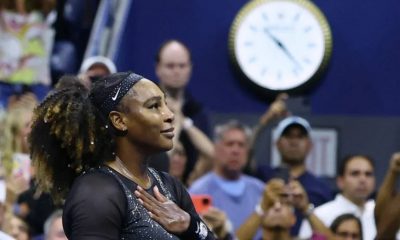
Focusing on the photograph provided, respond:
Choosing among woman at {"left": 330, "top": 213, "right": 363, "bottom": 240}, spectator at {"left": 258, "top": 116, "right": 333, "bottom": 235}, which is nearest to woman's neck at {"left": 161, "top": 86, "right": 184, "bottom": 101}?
spectator at {"left": 258, "top": 116, "right": 333, "bottom": 235}

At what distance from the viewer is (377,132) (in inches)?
355

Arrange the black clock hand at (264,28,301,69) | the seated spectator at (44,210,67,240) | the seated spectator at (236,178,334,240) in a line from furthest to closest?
1. the black clock hand at (264,28,301,69)
2. the seated spectator at (236,178,334,240)
3. the seated spectator at (44,210,67,240)

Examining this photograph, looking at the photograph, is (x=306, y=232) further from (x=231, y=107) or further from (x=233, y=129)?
(x=231, y=107)

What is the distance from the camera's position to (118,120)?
143 inches

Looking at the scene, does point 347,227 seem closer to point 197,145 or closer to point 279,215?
point 279,215

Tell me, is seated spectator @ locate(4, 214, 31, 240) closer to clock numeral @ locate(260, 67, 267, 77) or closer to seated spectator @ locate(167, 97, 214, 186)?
seated spectator @ locate(167, 97, 214, 186)

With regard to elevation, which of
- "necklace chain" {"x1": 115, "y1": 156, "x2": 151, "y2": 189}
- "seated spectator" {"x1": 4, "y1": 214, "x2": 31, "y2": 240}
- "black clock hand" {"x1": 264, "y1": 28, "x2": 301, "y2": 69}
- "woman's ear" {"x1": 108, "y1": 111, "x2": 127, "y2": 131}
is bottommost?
"seated spectator" {"x1": 4, "y1": 214, "x2": 31, "y2": 240}

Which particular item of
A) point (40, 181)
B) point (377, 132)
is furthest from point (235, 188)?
point (40, 181)

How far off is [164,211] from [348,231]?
2.94 meters

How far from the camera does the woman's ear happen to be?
3.62 metres

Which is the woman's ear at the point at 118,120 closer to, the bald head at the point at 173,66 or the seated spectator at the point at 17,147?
the seated spectator at the point at 17,147

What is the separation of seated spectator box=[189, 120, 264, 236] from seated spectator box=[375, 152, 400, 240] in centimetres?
114

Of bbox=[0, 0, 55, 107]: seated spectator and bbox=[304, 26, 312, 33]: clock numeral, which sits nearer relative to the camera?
bbox=[0, 0, 55, 107]: seated spectator

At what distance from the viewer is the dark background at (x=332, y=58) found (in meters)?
9.36
